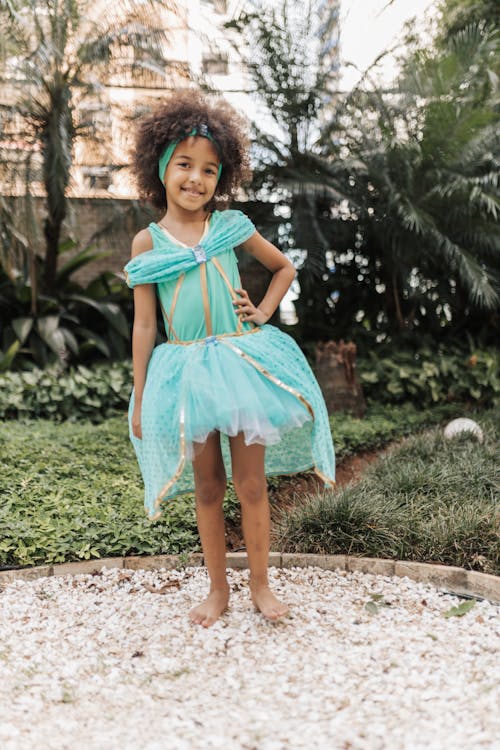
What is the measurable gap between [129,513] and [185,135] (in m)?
1.84

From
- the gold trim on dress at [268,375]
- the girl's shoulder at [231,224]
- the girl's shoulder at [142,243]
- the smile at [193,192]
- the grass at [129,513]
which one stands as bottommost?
the grass at [129,513]

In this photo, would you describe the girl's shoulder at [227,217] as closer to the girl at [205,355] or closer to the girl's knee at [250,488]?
the girl at [205,355]

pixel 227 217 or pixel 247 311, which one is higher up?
pixel 227 217

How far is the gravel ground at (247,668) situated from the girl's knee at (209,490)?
428mm

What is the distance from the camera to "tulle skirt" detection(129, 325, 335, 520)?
2.08 meters

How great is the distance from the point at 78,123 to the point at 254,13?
82.1 inches

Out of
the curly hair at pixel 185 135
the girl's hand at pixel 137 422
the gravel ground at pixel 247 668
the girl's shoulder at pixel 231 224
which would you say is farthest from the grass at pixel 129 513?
the curly hair at pixel 185 135

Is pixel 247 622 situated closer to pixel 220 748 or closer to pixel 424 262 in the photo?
pixel 220 748

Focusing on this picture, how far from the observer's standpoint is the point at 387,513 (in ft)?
10.2

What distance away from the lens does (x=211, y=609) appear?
7.88 feet

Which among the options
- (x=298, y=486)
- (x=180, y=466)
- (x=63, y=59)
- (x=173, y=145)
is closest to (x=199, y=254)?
(x=173, y=145)

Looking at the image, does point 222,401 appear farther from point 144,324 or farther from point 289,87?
point 289,87

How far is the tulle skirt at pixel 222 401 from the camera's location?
6.83 feet

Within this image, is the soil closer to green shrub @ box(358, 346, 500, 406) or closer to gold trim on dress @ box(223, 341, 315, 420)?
green shrub @ box(358, 346, 500, 406)
